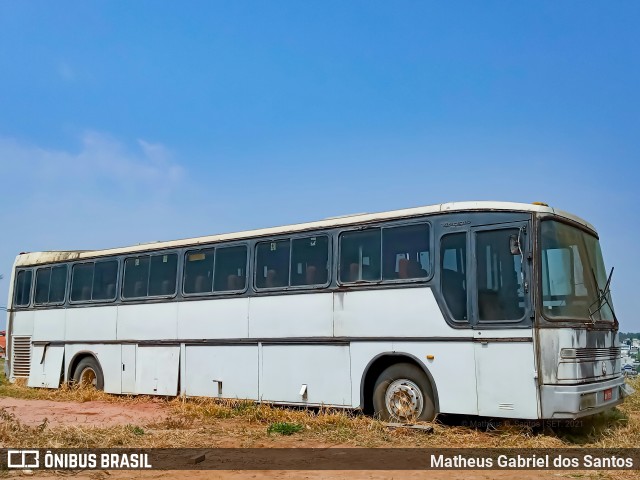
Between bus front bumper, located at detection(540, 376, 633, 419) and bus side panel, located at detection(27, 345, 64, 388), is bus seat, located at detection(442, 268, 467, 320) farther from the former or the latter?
bus side panel, located at detection(27, 345, 64, 388)

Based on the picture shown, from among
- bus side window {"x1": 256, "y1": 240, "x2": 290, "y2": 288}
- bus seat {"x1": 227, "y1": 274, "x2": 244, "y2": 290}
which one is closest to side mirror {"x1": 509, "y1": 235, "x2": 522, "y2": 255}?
bus side window {"x1": 256, "y1": 240, "x2": 290, "y2": 288}

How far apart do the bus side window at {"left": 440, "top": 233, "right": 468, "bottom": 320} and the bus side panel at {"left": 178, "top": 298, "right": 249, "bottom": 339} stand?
4.20m

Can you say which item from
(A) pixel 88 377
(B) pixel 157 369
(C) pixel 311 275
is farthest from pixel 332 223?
(A) pixel 88 377

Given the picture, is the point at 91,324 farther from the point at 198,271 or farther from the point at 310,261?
the point at 310,261

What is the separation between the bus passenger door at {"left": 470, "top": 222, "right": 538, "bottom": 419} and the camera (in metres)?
8.81

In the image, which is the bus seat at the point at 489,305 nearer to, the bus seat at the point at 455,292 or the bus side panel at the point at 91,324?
the bus seat at the point at 455,292

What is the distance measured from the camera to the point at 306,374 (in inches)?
449

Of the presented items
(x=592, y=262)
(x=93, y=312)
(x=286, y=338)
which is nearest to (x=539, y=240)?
(x=592, y=262)

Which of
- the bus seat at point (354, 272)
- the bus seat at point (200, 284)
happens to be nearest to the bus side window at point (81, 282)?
the bus seat at point (200, 284)

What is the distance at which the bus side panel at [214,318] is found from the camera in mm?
12508

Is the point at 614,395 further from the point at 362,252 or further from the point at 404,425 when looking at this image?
the point at 362,252

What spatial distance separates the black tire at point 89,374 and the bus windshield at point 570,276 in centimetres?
1065

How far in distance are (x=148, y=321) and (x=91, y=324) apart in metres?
2.21

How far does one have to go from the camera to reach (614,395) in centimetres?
994
